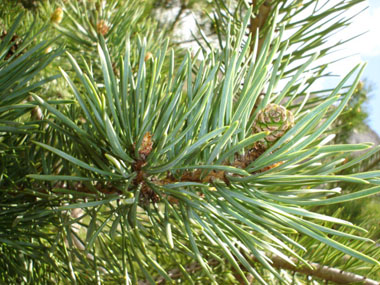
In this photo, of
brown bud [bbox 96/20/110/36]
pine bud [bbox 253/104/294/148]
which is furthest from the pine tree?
brown bud [bbox 96/20/110/36]

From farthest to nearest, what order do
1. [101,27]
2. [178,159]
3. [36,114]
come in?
[101,27]
[36,114]
[178,159]

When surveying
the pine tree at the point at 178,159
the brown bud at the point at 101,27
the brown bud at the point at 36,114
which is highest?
the brown bud at the point at 101,27

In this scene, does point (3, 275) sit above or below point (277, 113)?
below

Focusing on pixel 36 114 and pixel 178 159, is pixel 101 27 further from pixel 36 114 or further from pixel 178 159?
pixel 178 159

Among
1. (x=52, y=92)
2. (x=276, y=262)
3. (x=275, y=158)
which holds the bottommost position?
(x=276, y=262)

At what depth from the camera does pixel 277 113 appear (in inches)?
10.2

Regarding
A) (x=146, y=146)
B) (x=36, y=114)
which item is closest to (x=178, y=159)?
(x=146, y=146)

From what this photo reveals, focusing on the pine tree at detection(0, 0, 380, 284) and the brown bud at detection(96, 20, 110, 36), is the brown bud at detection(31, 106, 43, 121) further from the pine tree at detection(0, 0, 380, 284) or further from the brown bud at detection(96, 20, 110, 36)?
the brown bud at detection(96, 20, 110, 36)

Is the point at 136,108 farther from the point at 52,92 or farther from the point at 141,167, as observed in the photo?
the point at 52,92

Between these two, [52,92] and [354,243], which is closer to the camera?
[354,243]

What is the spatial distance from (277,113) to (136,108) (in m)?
0.09

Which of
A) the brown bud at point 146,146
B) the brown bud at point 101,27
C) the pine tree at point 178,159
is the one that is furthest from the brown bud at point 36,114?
the brown bud at point 101,27

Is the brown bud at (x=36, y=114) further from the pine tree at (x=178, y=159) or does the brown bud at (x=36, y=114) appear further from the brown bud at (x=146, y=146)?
the brown bud at (x=146, y=146)

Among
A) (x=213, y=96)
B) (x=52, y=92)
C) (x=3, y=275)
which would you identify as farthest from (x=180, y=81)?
(x=52, y=92)
